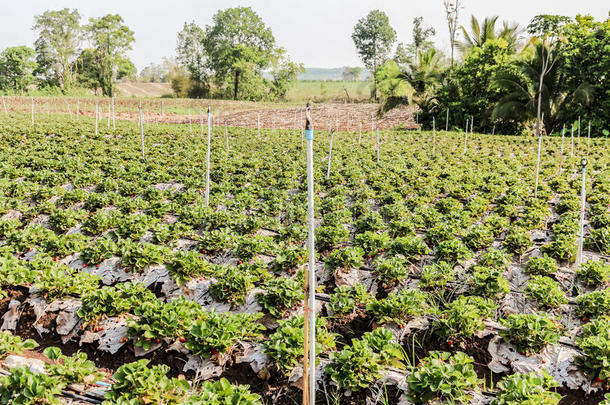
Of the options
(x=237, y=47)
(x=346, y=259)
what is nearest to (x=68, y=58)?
(x=237, y=47)

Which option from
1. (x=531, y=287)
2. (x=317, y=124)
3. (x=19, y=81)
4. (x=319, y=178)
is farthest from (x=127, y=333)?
(x=19, y=81)

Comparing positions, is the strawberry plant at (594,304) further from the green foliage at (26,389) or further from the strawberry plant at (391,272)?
the green foliage at (26,389)

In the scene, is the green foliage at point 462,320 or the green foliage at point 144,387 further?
the green foliage at point 462,320

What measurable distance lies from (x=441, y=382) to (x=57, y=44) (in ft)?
224

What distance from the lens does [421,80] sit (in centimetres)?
3234

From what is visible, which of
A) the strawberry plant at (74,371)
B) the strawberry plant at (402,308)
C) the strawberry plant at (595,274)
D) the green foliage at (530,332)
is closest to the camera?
the strawberry plant at (74,371)

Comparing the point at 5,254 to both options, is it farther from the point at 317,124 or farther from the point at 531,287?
the point at 317,124

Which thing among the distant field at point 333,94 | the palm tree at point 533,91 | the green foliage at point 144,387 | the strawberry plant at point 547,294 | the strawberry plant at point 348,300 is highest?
the distant field at point 333,94

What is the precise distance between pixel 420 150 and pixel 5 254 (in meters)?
Answer: 16.7

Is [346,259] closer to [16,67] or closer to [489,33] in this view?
[489,33]

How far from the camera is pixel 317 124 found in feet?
118

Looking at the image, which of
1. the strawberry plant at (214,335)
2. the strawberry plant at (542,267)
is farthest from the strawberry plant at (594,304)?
the strawberry plant at (214,335)

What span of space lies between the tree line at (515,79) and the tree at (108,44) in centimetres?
3794

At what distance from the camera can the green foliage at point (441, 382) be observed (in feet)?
12.4
